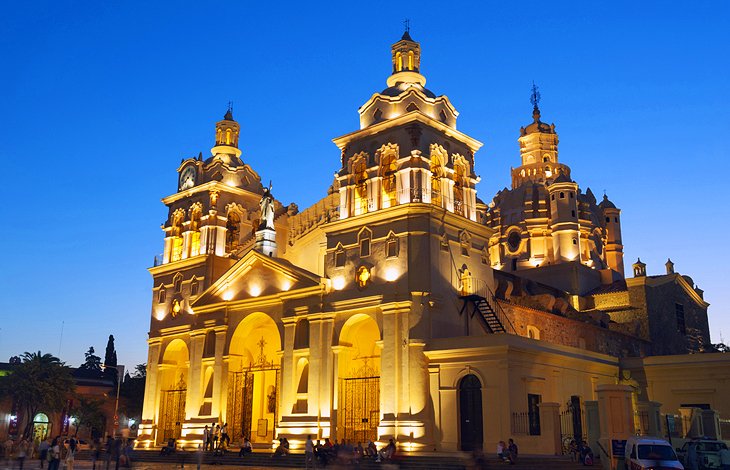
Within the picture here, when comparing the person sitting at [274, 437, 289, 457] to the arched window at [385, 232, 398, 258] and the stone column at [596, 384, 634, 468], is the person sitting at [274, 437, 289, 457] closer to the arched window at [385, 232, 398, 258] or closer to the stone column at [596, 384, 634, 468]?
the arched window at [385, 232, 398, 258]

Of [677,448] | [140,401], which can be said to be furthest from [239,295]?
[140,401]

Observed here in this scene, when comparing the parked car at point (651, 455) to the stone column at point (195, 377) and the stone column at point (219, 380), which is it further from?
the stone column at point (195, 377)

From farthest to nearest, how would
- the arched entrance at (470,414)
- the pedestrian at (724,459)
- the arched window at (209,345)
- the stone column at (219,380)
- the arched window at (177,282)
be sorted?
1. the arched window at (177,282)
2. the arched window at (209,345)
3. the stone column at (219,380)
4. the arched entrance at (470,414)
5. the pedestrian at (724,459)

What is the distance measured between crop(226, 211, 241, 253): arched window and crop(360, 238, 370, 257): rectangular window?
46.4 ft

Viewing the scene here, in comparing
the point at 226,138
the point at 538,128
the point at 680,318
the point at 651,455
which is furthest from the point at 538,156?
the point at 651,455

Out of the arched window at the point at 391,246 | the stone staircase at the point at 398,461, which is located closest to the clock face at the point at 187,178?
the stone staircase at the point at 398,461

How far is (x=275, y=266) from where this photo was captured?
38.1 meters

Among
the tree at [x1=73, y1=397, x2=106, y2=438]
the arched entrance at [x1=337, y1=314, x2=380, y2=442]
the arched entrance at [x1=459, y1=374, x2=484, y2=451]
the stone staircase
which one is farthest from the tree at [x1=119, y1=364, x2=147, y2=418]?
the arched entrance at [x1=459, y1=374, x2=484, y2=451]

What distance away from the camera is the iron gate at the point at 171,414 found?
43.5 meters

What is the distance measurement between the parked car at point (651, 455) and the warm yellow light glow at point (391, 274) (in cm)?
1397

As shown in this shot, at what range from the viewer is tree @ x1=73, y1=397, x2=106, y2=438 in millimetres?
63781

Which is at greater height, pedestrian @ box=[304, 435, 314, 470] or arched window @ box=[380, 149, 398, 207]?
arched window @ box=[380, 149, 398, 207]

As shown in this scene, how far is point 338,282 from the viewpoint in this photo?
35.3 meters

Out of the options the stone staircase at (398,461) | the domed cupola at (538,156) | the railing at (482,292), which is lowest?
the stone staircase at (398,461)
